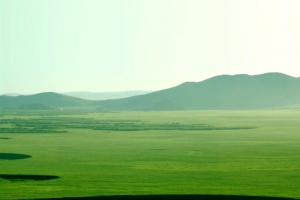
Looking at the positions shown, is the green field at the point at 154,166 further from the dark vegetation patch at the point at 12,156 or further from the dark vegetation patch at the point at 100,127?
the dark vegetation patch at the point at 100,127

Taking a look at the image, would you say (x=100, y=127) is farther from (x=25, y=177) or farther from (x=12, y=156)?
(x=25, y=177)

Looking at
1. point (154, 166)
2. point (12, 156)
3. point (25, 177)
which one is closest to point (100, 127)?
point (12, 156)

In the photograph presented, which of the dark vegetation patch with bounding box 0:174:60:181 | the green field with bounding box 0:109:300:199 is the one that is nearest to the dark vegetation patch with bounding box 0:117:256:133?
the green field with bounding box 0:109:300:199

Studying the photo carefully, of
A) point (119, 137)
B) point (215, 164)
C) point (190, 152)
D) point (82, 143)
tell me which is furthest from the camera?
point (119, 137)

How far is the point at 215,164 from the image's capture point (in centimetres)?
3353

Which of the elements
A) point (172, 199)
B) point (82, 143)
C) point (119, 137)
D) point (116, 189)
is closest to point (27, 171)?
point (116, 189)

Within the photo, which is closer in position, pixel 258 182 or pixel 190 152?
pixel 258 182

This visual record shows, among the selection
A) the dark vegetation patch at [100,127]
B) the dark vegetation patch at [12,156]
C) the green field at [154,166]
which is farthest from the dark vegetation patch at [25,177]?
the dark vegetation patch at [100,127]

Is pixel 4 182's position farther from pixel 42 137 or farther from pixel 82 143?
A: pixel 42 137

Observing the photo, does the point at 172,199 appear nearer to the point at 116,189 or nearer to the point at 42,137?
the point at 116,189

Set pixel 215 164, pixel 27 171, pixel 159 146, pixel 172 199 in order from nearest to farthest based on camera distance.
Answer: pixel 172 199
pixel 27 171
pixel 215 164
pixel 159 146

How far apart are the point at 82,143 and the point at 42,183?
2114 cm

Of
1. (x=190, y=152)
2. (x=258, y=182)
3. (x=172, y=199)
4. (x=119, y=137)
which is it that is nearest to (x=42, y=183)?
(x=172, y=199)

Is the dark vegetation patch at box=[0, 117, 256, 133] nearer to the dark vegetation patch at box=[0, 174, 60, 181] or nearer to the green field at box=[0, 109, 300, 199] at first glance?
the green field at box=[0, 109, 300, 199]
